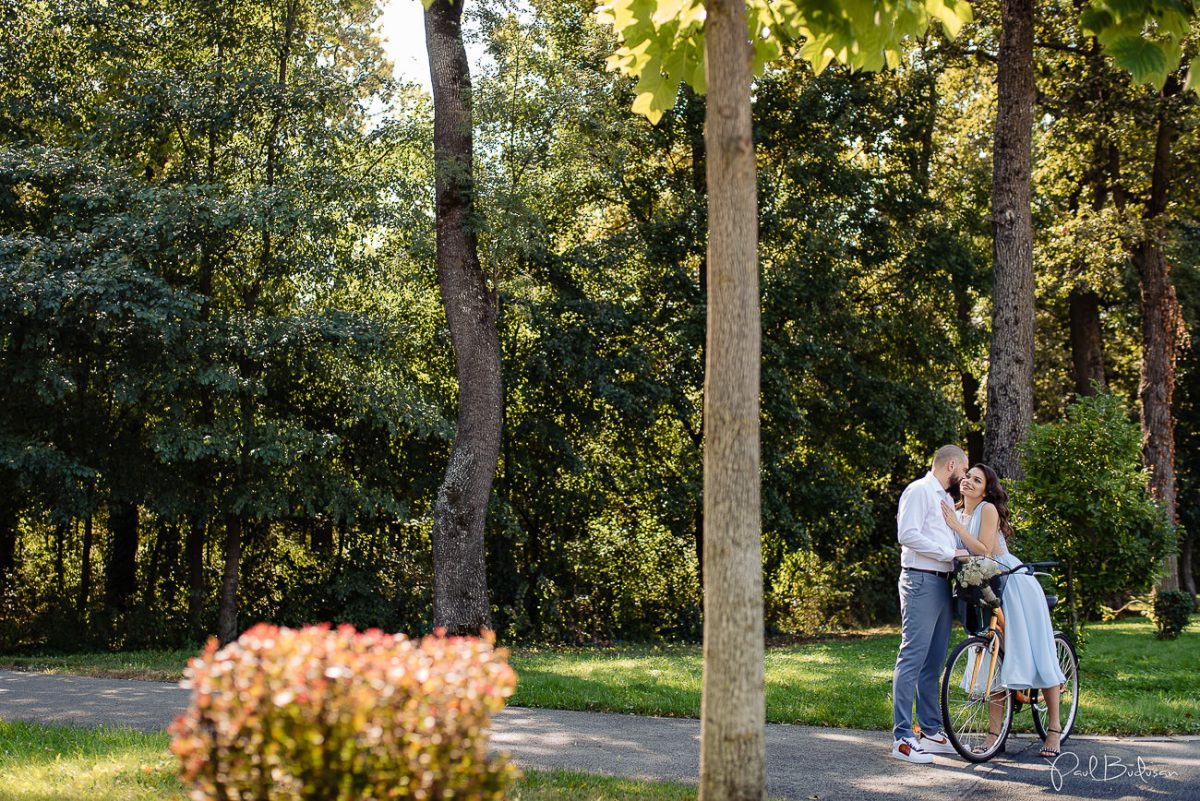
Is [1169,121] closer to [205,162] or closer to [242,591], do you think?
[205,162]

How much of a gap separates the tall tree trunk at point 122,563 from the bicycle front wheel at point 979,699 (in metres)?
17.0

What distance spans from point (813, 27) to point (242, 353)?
12.9 metres

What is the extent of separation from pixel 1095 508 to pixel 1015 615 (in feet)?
12.1

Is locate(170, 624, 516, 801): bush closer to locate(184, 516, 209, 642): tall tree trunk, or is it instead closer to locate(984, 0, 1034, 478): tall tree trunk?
locate(984, 0, 1034, 478): tall tree trunk

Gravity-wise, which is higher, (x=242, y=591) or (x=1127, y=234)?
(x=1127, y=234)

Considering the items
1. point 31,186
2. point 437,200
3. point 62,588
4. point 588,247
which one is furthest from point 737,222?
point 62,588

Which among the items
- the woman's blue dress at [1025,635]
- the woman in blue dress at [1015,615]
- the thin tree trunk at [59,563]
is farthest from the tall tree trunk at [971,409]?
the thin tree trunk at [59,563]

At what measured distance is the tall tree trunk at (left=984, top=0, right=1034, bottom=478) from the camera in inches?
545

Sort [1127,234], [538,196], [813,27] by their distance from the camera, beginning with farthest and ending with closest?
[1127,234]
[538,196]
[813,27]

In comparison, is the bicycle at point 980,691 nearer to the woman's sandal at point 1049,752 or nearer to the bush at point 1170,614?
the woman's sandal at point 1049,752

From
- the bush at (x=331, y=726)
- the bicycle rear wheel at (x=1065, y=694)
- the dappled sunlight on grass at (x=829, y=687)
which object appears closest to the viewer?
the bush at (x=331, y=726)

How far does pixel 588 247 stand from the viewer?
20.8m

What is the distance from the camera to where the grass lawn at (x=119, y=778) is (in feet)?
19.8

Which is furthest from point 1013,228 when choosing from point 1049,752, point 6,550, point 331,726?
point 6,550
